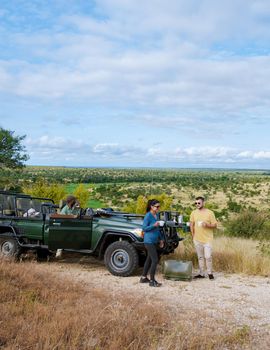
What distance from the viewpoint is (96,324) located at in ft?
17.7

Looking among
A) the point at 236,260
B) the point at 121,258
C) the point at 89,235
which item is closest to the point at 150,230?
the point at 121,258

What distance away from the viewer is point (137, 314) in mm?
5965

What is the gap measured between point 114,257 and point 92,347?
465 centimetres

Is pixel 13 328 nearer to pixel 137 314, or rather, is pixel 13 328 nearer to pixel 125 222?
pixel 137 314

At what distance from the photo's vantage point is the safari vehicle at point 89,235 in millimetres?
9484

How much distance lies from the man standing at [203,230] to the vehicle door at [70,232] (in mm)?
2325

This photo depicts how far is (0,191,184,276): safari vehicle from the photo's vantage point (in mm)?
9484

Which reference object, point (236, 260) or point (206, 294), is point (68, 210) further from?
point (236, 260)

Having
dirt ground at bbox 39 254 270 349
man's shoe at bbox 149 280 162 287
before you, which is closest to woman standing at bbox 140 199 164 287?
man's shoe at bbox 149 280 162 287

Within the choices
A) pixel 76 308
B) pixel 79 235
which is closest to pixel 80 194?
pixel 79 235

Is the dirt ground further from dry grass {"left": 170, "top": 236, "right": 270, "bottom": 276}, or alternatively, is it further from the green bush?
the green bush

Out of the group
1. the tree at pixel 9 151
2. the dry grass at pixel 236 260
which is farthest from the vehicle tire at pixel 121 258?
the tree at pixel 9 151

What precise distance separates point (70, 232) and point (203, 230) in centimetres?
292

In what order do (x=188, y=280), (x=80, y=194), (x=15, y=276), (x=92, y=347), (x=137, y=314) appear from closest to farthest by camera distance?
(x=92, y=347) < (x=137, y=314) < (x=15, y=276) < (x=188, y=280) < (x=80, y=194)
